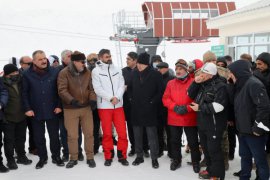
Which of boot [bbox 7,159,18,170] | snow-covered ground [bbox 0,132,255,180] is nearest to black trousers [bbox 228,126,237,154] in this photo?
snow-covered ground [bbox 0,132,255,180]

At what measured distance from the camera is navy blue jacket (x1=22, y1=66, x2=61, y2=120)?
4234 millimetres

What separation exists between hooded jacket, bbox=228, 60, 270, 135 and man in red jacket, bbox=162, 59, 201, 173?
2.47 feet

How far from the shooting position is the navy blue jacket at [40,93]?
4234mm

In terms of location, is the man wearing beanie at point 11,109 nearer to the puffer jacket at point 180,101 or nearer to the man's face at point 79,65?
the man's face at point 79,65

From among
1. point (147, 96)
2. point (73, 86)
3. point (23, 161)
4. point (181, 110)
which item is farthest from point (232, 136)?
point (23, 161)

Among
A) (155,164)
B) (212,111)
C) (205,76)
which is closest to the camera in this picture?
(212,111)

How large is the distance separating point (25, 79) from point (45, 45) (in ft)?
181

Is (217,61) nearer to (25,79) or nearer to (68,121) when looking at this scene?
(68,121)

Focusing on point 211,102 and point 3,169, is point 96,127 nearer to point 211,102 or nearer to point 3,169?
point 3,169

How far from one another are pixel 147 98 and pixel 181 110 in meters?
0.62

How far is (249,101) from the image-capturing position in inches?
126

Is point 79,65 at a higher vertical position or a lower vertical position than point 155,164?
higher

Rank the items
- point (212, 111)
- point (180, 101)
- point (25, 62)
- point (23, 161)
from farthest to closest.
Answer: point (25, 62), point (23, 161), point (180, 101), point (212, 111)

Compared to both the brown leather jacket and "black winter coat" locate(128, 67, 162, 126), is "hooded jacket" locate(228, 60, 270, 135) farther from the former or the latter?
the brown leather jacket
